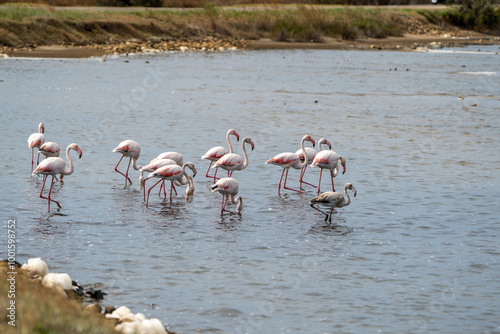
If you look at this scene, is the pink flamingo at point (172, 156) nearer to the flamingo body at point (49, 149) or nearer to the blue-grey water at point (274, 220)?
the blue-grey water at point (274, 220)

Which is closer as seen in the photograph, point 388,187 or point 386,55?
point 388,187

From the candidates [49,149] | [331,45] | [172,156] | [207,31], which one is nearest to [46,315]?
[172,156]

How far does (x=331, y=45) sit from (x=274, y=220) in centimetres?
4768

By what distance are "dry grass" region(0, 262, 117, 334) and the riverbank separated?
3420cm

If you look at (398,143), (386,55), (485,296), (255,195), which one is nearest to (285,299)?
(485,296)

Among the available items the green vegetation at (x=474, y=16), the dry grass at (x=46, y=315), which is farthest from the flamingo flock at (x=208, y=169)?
Result: the green vegetation at (x=474, y=16)

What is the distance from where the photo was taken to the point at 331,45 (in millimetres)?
58781

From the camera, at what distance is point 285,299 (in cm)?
893

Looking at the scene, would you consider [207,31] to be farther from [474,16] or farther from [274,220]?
[274,220]

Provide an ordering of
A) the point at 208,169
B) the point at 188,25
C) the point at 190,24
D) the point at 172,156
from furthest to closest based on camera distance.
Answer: the point at 190,24, the point at 188,25, the point at 208,169, the point at 172,156

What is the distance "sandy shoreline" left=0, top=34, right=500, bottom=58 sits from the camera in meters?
40.8

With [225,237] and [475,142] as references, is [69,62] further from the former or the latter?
[225,237]

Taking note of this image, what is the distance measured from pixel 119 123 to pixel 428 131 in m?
8.74

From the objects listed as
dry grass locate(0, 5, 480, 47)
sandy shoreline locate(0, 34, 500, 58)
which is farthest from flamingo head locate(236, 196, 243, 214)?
dry grass locate(0, 5, 480, 47)
